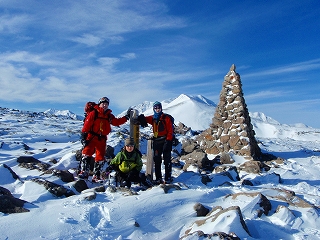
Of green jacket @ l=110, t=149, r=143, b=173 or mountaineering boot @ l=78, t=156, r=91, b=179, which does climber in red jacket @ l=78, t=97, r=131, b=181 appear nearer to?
mountaineering boot @ l=78, t=156, r=91, b=179

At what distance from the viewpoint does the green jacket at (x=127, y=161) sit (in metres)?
6.00

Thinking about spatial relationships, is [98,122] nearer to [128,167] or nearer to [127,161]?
[127,161]

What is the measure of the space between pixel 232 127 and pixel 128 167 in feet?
27.3

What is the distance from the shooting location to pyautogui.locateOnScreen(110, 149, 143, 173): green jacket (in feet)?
19.7

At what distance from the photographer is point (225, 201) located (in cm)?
479

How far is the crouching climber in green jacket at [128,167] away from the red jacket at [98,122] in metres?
1.02

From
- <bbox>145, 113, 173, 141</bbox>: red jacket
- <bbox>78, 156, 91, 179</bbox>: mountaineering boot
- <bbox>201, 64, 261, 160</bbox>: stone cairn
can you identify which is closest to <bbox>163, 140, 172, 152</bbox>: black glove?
<bbox>145, 113, 173, 141</bbox>: red jacket

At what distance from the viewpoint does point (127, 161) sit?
19.9ft

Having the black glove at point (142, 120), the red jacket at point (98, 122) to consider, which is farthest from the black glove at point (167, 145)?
the red jacket at point (98, 122)

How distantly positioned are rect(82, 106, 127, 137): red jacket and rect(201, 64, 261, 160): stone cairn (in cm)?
740

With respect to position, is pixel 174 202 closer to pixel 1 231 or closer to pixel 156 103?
pixel 1 231

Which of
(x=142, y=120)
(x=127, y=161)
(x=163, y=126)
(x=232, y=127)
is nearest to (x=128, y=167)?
(x=127, y=161)

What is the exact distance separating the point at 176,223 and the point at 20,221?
201cm

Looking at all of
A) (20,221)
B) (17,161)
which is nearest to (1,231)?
(20,221)
